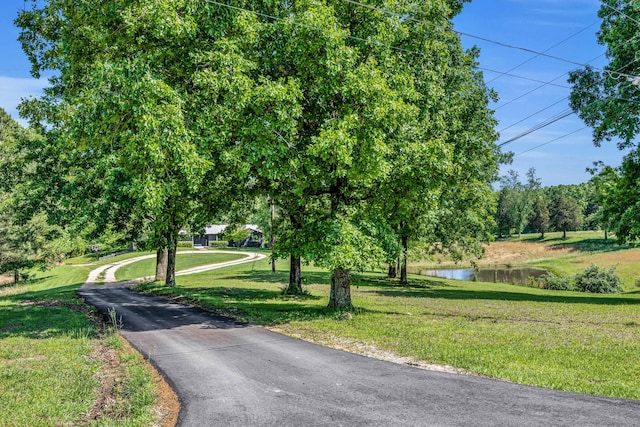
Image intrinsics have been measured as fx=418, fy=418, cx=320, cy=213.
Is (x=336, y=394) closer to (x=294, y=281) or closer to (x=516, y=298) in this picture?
(x=294, y=281)

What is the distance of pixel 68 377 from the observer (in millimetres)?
8711

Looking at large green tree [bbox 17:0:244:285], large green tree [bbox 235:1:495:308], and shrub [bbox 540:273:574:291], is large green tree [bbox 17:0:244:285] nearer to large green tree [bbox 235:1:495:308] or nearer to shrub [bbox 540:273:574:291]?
large green tree [bbox 235:1:495:308]

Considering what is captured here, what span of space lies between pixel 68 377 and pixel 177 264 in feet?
A: 158

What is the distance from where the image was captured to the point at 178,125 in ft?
40.8

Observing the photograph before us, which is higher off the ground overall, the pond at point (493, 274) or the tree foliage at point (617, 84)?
the tree foliage at point (617, 84)

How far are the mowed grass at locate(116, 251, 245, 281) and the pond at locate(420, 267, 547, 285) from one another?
29116 mm

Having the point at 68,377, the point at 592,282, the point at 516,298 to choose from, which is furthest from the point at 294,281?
the point at 592,282

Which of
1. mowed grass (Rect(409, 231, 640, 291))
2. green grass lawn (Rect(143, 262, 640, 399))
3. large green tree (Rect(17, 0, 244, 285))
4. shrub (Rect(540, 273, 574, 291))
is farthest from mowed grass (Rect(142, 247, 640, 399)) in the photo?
mowed grass (Rect(409, 231, 640, 291))

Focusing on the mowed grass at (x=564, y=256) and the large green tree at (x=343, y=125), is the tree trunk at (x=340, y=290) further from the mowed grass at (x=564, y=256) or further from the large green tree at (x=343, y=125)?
the mowed grass at (x=564, y=256)

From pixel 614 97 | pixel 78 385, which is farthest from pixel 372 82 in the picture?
pixel 614 97

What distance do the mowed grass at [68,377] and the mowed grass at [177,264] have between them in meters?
31.1

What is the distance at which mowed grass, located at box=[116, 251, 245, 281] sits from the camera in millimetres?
46906

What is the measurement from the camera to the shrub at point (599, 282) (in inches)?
1523

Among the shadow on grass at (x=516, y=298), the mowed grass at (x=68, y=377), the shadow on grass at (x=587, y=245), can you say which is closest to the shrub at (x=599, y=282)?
the shadow on grass at (x=516, y=298)
